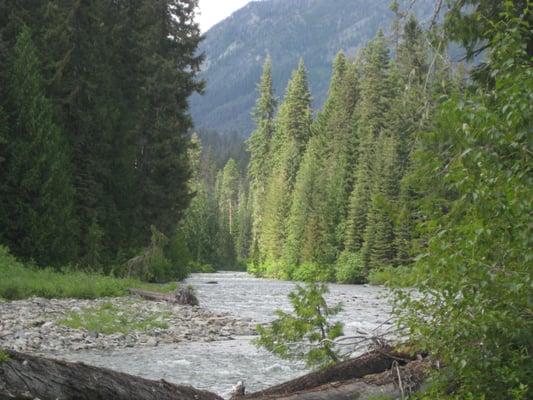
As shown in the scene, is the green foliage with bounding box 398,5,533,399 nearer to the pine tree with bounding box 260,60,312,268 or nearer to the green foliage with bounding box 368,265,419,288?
the green foliage with bounding box 368,265,419,288

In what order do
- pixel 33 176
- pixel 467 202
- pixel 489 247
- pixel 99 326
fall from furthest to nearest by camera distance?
1. pixel 33 176
2. pixel 99 326
3. pixel 467 202
4. pixel 489 247

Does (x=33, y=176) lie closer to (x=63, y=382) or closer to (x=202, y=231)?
(x=63, y=382)

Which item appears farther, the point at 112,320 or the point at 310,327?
the point at 112,320

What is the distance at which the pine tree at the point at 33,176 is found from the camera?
21219 mm

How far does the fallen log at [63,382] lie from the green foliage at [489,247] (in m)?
2.43

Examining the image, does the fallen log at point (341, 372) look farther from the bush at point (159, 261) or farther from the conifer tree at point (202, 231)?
the conifer tree at point (202, 231)

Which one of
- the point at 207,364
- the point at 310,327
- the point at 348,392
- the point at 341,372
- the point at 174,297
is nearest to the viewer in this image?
the point at 348,392

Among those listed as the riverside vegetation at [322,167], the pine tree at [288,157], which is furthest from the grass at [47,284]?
the pine tree at [288,157]

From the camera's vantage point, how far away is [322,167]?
5706 centimetres

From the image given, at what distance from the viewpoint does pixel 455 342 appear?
4.76 m

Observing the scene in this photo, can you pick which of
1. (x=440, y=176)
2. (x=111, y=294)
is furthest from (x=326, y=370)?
(x=111, y=294)

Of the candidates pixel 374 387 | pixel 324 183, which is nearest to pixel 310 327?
pixel 374 387

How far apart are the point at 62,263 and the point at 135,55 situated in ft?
43.5

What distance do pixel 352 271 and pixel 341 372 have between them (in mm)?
37098
